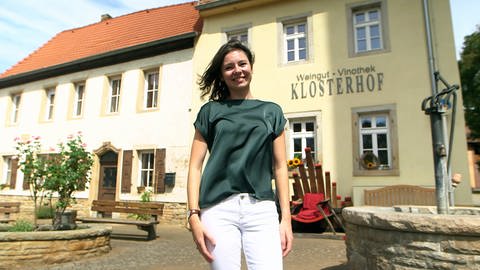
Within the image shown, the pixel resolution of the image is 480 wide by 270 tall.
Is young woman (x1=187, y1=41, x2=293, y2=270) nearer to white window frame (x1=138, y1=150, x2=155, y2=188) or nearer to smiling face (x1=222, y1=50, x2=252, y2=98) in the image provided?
smiling face (x1=222, y1=50, x2=252, y2=98)

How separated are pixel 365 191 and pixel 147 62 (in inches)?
345

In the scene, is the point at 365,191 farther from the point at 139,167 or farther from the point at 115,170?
the point at 115,170

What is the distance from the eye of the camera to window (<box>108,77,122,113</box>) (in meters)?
13.4

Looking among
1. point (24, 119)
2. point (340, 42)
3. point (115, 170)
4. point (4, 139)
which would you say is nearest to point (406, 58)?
point (340, 42)

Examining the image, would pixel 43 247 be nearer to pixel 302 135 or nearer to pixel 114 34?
pixel 302 135

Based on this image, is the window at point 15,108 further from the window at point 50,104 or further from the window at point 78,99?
the window at point 78,99

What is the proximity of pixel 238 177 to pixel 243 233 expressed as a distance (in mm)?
249

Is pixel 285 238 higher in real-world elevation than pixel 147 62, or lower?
lower

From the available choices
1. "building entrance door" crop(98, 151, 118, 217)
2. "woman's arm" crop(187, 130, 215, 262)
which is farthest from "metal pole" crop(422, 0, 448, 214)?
"building entrance door" crop(98, 151, 118, 217)

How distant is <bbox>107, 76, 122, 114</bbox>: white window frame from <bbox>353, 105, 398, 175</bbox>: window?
352 inches

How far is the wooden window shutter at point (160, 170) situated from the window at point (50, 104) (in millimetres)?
6378

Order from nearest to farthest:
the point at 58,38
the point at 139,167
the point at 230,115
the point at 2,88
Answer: the point at 230,115 < the point at 139,167 < the point at 2,88 < the point at 58,38

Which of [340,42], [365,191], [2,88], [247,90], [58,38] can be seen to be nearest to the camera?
[247,90]

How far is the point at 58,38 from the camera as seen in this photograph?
60.1 ft
